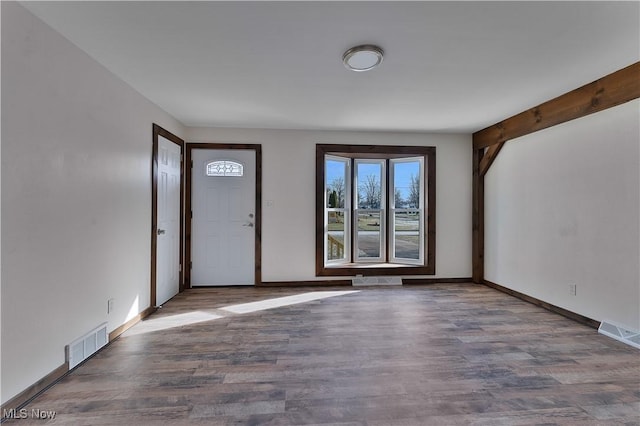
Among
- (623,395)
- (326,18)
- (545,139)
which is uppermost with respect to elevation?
(326,18)

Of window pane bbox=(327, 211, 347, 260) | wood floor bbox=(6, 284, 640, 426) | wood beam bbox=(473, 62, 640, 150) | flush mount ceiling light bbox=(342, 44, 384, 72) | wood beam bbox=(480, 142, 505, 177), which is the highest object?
flush mount ceiling light bbox=(342, 44, 384, 72)

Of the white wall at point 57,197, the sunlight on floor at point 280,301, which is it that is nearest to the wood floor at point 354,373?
the sunlight on floor at point 280,301

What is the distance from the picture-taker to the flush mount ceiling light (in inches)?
85.2

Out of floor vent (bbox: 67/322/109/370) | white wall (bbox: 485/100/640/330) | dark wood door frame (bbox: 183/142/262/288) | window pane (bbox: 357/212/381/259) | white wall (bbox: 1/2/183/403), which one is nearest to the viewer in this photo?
white wall (bbox: 1/2/183/403)

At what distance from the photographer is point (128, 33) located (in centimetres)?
200

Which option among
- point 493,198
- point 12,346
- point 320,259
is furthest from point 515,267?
point 12,346

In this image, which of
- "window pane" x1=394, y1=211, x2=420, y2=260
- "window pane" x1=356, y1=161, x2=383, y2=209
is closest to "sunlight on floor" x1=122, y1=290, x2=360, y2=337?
"window pane" x1=394, y1=211, x2=420, y2=260

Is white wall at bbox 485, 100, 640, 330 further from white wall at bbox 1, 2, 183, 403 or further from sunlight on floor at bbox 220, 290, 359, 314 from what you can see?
white wall at bbox 1, 2, 183, 403

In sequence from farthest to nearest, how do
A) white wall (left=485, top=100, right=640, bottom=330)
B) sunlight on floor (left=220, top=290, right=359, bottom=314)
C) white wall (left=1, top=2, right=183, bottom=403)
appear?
sunlight on floor (left=220, top=290, right=359, bottom=314), white wall (left=485, top=100, right=640, bottom=330), white wall (left=1, top=2, right=183, bottom=403)

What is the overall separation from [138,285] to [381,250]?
141 inches

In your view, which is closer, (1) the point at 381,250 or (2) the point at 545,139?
(2) the point at 545,139

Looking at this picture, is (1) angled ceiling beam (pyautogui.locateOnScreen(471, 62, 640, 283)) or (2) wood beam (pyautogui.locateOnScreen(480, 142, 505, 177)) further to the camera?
(2) wood beam (pyautogui.locateOnScreen(480, 142, 505, 177))

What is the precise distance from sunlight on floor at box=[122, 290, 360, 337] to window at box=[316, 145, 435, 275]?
81cm

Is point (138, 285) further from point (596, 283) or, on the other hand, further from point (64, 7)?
point (596, 283)
